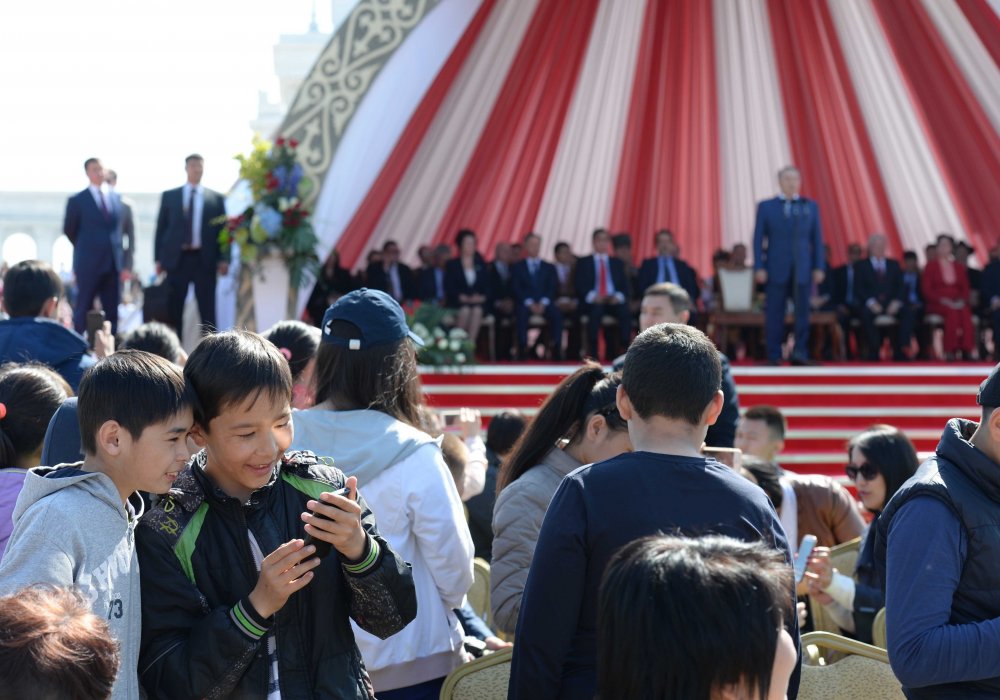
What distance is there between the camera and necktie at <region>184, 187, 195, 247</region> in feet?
32.4

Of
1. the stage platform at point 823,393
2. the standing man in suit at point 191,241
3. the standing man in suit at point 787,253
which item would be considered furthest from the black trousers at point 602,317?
the standing man in suit at point 191,241

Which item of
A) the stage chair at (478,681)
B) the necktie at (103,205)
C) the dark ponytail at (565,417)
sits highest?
the necktie at (103,205)

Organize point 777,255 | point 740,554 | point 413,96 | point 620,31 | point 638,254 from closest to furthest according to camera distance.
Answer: point 740,554 < point 777,255 < point 413,96 < point 620,31 < point 638,254

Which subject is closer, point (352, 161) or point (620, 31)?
point (352, 161)

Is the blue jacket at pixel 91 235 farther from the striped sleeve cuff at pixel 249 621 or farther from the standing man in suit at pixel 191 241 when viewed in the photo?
the striped sleeve cuff at pixel 249 621

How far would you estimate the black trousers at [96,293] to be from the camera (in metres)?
9.27

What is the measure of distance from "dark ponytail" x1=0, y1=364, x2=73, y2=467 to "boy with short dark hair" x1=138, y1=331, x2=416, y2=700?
2.60ft

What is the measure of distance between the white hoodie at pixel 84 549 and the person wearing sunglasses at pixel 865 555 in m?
1.75

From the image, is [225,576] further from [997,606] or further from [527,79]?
[527,79]

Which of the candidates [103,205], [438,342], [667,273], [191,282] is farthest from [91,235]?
[667,273]

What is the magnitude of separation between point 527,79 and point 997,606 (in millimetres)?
10143

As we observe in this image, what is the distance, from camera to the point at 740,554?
1455mm

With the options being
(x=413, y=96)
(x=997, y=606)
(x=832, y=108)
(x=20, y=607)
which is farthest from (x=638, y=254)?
(x=20, y=607)

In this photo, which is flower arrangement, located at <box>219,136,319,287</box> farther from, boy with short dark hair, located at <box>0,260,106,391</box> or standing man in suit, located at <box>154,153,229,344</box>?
Result: boy with short dark hair, located at <box>0,260,106,391</box>
